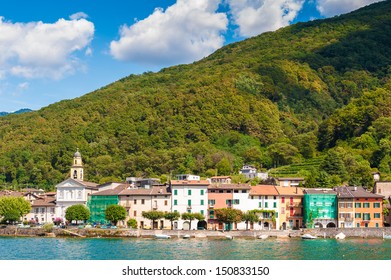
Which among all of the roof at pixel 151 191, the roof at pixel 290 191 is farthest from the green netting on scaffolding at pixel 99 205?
the roof at pixel 290 191

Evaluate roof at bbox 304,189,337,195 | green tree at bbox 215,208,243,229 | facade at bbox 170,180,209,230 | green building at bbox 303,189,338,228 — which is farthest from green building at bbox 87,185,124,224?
green building at bbox 303,189,338,228

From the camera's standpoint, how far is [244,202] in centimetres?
9344

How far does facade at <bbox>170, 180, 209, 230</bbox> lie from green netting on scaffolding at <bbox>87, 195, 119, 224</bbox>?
9766mm

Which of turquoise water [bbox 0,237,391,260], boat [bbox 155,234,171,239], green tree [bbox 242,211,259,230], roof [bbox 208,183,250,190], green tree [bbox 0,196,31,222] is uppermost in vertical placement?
roof [bbox 208,183,250,190]

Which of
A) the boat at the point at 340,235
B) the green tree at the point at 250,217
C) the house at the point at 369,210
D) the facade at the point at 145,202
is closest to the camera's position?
the boat at the point at 340,235

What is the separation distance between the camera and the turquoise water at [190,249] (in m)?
57.8

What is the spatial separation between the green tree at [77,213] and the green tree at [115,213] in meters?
4.16

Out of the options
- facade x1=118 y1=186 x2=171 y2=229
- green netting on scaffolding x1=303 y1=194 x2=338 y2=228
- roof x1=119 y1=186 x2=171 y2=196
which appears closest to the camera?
green netting on scaffolding x1=303 y1=194 x2=338 y2=228

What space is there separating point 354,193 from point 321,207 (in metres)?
4.86

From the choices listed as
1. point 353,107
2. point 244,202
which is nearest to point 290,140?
point 353,107

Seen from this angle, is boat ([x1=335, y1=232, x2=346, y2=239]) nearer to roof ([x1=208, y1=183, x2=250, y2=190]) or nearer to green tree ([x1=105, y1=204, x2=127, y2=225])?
roof ([x1=208, y1=183, x2=250, y2=190])

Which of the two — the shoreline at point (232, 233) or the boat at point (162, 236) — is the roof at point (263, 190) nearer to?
the shoreline at point (232, 233)

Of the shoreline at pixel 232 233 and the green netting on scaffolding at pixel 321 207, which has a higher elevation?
the green netting on scaffolding at pixel 321 207

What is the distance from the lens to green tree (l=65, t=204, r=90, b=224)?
94.6 meters
